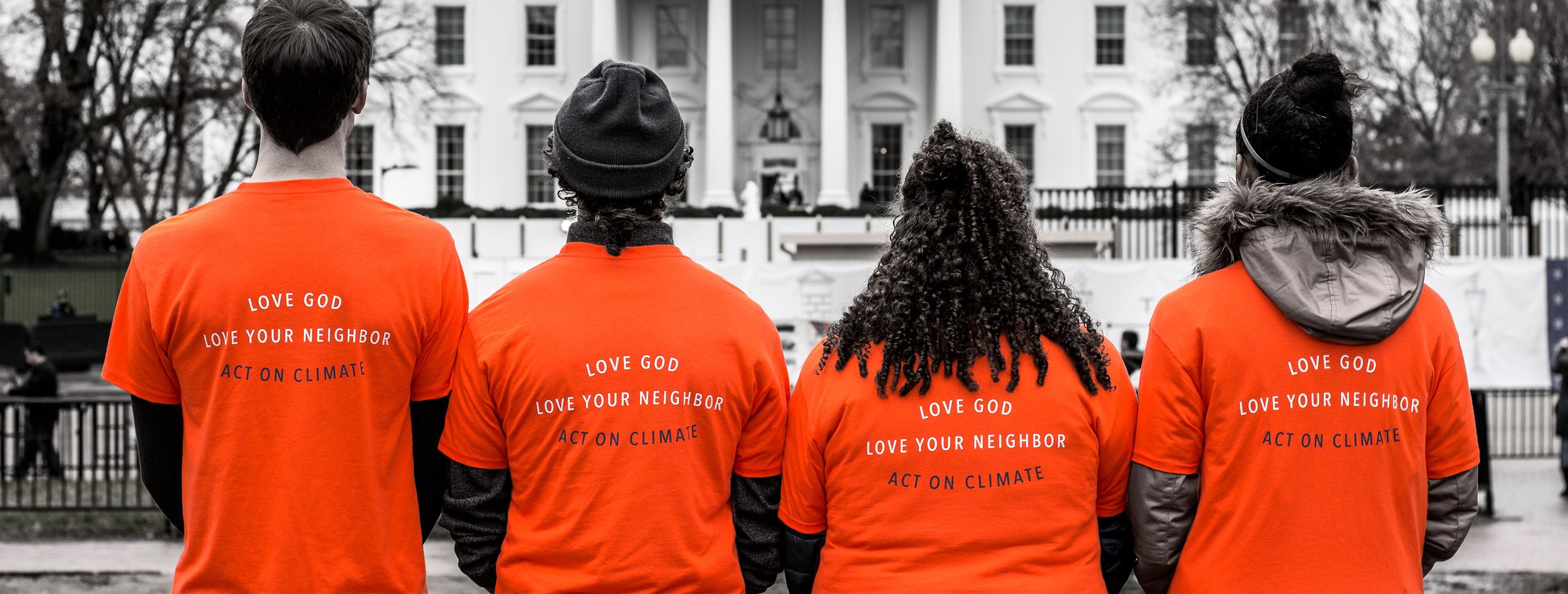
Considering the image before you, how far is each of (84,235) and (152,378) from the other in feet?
191

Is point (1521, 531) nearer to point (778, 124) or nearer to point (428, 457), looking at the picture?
point (428, 457)

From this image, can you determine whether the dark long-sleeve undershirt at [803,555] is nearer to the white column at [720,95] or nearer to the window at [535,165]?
the white column at [720,95]

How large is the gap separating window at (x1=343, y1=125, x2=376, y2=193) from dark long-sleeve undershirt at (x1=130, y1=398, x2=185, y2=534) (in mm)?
41204

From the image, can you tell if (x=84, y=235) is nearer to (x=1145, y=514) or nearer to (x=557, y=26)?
(x=557, y=26)

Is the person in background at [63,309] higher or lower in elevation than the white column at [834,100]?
lower

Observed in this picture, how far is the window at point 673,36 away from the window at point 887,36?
20.5ft

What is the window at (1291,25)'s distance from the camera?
108ft

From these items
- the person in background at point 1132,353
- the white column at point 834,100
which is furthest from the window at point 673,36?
the person in background at point 1132,353

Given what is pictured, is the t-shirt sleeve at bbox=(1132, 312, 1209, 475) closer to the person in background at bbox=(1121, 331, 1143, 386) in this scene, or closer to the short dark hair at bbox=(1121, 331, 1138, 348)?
the person in background at bbox=(1121, 331, 1143, 386)

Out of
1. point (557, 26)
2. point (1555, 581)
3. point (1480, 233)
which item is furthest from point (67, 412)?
point (557, 26)

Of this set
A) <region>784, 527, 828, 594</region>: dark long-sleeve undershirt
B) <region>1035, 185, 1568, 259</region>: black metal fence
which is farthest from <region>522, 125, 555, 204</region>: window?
<region>784, 527, 828, 594</region>: dark long-sleeve undershirt

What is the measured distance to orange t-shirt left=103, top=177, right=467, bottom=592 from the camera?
10.1 ft

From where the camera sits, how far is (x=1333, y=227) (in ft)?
10.8

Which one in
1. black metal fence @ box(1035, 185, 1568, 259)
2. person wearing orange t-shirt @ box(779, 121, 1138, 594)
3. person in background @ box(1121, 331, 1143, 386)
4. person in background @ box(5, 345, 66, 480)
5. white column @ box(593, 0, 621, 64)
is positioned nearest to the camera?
person wearing orange t-shirt @ box(779, 121, 1138, 594)
